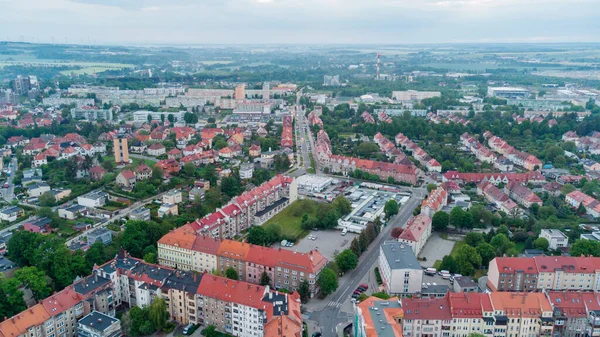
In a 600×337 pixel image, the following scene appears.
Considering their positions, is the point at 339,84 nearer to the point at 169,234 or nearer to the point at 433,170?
the point at 433,170

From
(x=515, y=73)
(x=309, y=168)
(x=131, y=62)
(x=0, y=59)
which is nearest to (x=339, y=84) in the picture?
(x=515, y=73)

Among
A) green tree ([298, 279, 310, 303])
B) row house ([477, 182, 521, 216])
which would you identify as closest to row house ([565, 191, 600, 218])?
row house ([477, 182, 521, 216])

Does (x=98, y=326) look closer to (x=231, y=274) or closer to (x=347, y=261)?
(x=231, y=274)

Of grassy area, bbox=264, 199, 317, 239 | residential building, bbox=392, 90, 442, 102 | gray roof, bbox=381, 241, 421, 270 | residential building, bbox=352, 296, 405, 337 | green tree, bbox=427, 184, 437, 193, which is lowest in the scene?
grassy area, bbox=264, 199, 317, 239

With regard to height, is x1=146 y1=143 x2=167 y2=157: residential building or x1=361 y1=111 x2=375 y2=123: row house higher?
x1=361 y1=111 x2=375 y2=123: row house

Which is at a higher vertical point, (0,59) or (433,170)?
(0,59)

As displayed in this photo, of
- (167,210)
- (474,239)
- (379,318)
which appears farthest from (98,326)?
(474,239)

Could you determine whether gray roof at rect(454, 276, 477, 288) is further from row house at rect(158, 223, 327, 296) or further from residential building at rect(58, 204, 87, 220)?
residential building at rect(58, 204, 87, 220)
